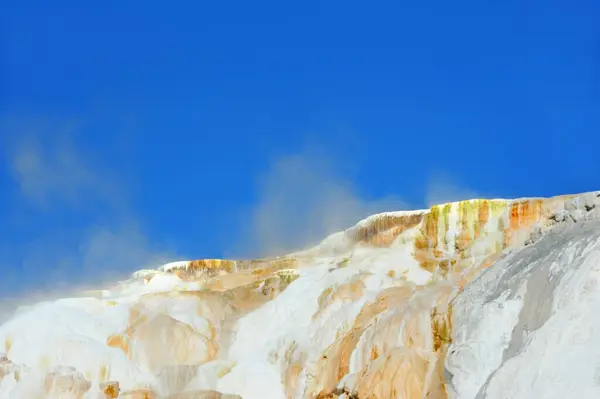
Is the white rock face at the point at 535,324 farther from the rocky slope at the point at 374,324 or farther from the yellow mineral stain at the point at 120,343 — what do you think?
the yellow mineral stain at the point at 120,343

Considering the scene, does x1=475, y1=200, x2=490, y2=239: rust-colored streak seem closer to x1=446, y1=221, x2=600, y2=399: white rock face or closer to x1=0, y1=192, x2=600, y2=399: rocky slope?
x1=0, y1=192, x2=600, y2=399: rocky slope

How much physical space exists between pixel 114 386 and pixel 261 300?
217 inches

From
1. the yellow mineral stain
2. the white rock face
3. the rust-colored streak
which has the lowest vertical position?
the white rock face

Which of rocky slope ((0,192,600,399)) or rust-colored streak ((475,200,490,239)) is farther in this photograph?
rust-colored streak ((475,200,490,239))

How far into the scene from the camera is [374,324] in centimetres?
1289

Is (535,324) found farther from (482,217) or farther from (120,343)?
(482,217)

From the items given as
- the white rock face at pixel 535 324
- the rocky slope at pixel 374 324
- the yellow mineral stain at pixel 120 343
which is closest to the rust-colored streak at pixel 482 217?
the rocky slope at pixel 374 324

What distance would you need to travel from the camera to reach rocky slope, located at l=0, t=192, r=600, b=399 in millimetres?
8812

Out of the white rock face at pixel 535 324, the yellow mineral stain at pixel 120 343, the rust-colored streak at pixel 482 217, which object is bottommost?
the white rock face at pixel 535 324

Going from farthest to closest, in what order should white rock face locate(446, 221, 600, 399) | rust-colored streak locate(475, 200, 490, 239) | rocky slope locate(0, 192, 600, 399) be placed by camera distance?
1. rust-colored streak locate(475, 200, 490, 239)
2. rocky slope locate(0, 192, 600, 399)
3. white rock face locate(446, 221, 600, 399)

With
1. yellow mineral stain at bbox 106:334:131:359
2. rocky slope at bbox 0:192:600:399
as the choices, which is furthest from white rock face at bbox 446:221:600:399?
yellow mineral stain at bbox 106:334:131:359

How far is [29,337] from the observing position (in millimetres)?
17047

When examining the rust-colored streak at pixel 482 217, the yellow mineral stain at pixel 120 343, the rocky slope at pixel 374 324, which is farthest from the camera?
the rust-colored streak at pixel 482 217

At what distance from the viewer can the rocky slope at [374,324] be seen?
8812 millimetres
